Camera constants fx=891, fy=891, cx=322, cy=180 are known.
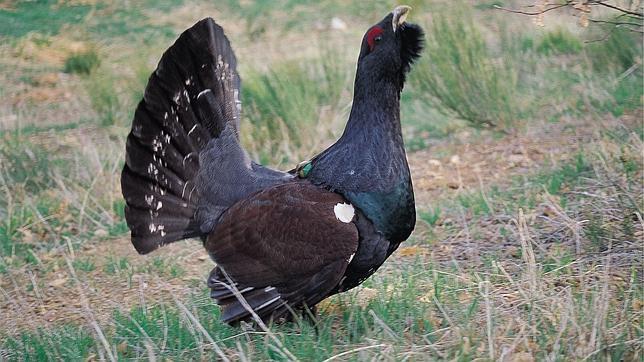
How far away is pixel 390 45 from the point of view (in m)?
3.59

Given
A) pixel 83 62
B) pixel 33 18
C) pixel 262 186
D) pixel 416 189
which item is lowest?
pixel 416 189

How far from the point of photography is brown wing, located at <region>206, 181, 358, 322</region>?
335 cm

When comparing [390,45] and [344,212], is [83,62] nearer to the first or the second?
[390,45]

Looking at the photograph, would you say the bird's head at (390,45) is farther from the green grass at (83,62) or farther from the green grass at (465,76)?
the green grass at (83,62)

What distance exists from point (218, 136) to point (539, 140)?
337 centimetres

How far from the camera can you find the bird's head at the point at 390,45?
11.8ft

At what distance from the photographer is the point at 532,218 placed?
4723 mm

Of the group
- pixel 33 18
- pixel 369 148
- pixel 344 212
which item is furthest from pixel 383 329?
pixel 33 18

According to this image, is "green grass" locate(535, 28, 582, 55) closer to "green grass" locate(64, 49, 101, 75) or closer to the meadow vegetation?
the meadow vegetation

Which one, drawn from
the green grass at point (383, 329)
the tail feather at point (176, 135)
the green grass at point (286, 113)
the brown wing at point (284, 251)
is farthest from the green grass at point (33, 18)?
the brown wing at point (284, 251)

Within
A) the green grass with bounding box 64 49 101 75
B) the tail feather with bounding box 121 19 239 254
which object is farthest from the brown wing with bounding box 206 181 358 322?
the green grass with bounding box 64 49 101 75

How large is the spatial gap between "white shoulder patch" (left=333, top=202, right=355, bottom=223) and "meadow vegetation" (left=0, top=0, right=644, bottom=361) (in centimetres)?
36

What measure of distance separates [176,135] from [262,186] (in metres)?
0.47

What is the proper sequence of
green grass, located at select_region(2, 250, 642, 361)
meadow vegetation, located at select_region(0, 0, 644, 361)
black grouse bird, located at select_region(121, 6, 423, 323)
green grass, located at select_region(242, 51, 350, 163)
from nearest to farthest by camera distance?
green grass, located at select_region(2, 250, 642, 361), meadow vegetation, located at select_region(0, 0, 644, 361), black grouse bird, located at select_region(121, 6, 423, 323), green grass, located at select_region(242, 51, 350, 163)
